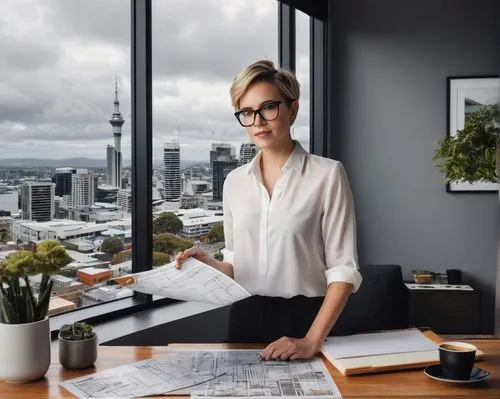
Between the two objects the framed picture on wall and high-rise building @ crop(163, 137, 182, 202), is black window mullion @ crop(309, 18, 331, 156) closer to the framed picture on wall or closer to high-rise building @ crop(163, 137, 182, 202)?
the framed picture on wall

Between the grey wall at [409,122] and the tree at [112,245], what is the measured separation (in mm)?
2335

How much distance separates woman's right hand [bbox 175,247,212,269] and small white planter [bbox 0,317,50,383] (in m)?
0.37

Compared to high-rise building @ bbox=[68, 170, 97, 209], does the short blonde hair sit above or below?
above

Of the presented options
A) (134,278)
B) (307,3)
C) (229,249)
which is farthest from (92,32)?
(307,3)

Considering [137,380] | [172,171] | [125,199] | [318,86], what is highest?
[318,86]

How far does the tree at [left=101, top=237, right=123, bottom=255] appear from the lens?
2663 millimetres

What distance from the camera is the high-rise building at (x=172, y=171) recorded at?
304 cm

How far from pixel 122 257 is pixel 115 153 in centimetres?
47

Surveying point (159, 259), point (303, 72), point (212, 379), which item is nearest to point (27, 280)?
point (212, 379)

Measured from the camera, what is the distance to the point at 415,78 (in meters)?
4.56

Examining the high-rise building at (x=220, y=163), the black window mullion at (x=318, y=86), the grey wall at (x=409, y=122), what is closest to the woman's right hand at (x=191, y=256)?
the high-rise building at (x=220, y=163)

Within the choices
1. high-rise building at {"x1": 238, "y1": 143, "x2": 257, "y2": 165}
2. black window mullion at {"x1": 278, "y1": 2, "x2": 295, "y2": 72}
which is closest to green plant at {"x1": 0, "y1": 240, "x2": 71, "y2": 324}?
high-rise building at {"x1": 238, "y1": 143, "x2": 257, "y2": 165}

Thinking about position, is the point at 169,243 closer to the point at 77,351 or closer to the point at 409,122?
the point at 77,351

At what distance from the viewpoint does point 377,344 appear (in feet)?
5.15
